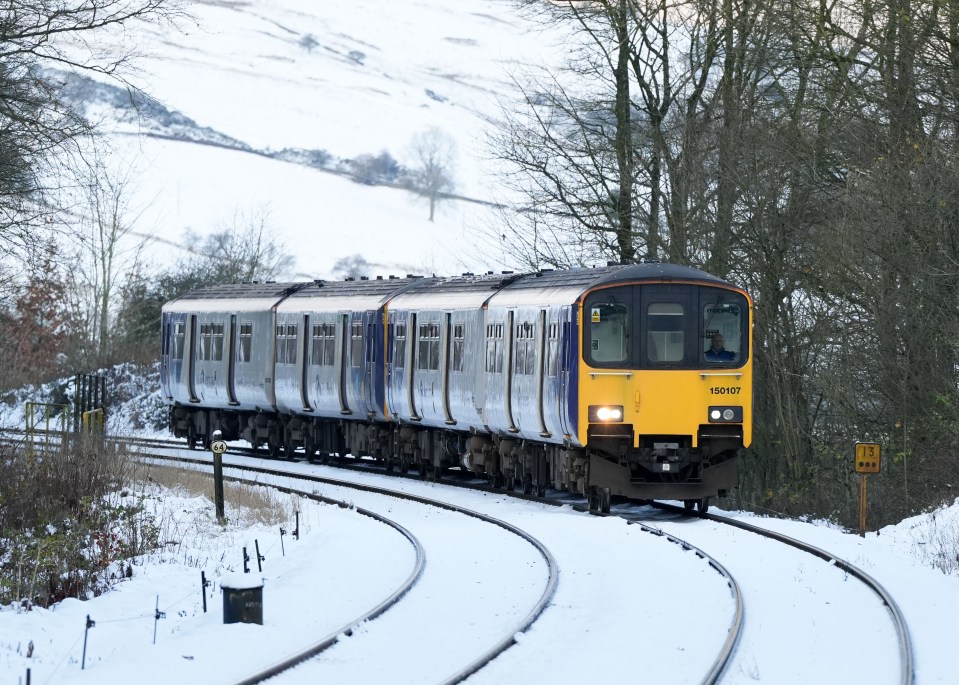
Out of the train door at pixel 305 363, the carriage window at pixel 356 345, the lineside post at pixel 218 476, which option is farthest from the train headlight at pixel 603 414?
the train door at pixel 305 363

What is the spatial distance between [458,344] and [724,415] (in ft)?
18.3

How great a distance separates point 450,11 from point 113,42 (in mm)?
161924

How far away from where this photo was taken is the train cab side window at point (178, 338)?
3362cm

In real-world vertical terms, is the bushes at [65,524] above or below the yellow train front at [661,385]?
below

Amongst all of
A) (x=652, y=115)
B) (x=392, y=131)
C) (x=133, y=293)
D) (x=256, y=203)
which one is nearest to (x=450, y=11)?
(x=392, y=131)

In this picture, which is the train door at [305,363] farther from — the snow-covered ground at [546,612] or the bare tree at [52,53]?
the snow-covered ground at [546,612]

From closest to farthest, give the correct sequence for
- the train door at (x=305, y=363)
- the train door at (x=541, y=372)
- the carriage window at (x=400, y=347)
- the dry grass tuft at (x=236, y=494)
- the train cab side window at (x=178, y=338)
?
the dry grass tuft at (x=236, y=494) < the train door at (x=541, y=372) < the carriage window at (x=400, y=347) < the train door at (x=305, y=363) < the train cab side window at (x=178, y=338)

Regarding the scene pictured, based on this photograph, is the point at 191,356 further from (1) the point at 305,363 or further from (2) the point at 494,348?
(2) the point at 494,348

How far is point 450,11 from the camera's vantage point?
585 feet

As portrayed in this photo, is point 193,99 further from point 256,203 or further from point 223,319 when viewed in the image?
point 223,319

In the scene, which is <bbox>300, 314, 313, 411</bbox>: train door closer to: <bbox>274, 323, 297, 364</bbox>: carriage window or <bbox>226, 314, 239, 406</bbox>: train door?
<bbox>274, 323, 297, 364</bbox>: carriage window

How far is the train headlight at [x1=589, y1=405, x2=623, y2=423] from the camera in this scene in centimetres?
1852

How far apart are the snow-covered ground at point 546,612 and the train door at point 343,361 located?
987 centimetres

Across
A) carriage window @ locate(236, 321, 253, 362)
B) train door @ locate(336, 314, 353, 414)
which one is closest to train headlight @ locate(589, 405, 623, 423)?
train door @ locate(336, 314, 353, 414)
